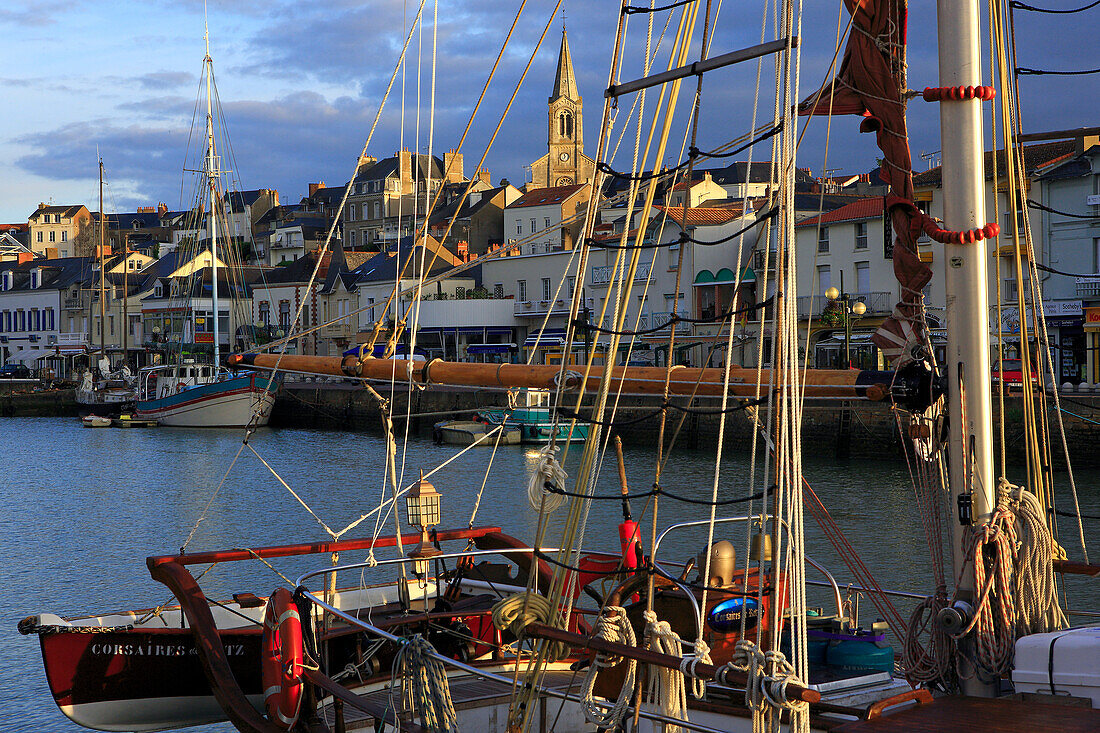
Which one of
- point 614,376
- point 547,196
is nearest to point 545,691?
point 614,376

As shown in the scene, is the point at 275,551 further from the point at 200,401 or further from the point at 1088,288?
the point at 200,401

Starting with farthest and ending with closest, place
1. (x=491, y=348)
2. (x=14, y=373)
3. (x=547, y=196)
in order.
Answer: (x=14, y=373)
(x=547, y=196)
(x=491, y=348)

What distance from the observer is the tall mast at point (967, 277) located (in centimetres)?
576

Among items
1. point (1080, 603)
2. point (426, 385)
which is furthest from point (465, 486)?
point (426, 385)

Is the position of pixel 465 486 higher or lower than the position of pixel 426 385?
lower

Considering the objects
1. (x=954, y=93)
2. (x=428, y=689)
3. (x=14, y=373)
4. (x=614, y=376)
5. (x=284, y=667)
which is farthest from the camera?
(x=14, y=373)

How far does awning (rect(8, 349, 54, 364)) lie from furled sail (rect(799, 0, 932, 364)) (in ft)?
308

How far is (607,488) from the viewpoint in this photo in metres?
28.7

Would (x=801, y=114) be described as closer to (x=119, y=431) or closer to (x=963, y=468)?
(x=963, y=468)

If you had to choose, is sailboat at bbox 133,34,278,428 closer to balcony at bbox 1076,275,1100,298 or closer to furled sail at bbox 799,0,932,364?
balcony at bbox 1076,275,1100,298

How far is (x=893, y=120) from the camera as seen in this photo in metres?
6.55

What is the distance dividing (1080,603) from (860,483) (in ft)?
43.2

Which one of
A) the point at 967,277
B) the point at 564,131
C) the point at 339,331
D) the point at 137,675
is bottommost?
the point at 137,675

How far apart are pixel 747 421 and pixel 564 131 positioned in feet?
237
